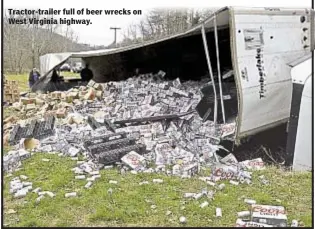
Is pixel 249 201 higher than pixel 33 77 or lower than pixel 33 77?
lower

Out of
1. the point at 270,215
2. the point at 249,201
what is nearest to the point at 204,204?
the point at 249,201

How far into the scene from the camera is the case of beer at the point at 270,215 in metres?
3.30

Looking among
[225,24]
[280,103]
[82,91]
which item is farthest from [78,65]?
[280,103]

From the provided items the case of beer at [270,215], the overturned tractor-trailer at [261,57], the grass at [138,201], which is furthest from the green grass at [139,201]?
the overturned tractor-trailer at [261,57]

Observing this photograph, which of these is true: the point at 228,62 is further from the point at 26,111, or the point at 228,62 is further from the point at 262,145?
the point at 26,111

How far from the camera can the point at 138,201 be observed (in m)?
3.75

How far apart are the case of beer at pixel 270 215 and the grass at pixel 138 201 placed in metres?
0.10

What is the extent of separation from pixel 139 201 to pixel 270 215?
1251 millimetres

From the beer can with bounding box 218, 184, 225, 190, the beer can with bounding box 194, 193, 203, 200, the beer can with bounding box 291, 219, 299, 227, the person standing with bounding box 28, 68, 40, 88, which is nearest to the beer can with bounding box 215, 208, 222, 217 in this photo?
the beer can with bounding box 194, 193, 203, 200

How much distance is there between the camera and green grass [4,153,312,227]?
11.2ft

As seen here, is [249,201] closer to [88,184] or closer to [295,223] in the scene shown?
[295,223]

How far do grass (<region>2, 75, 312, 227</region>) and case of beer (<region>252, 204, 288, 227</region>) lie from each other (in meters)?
0.10

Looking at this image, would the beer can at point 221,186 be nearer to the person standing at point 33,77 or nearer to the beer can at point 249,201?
the beer can at point 249,201

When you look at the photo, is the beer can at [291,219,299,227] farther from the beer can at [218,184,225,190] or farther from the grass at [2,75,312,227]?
the beer can at [218,184,225,190]
